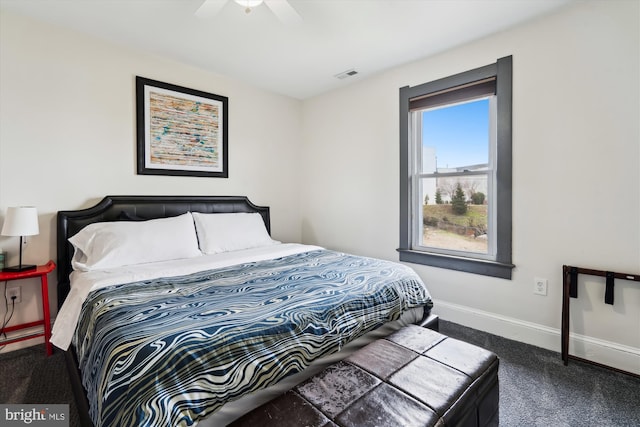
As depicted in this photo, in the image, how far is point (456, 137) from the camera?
9.64 ft

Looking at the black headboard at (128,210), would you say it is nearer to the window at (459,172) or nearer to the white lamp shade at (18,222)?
the white lamp shade at (18,222)

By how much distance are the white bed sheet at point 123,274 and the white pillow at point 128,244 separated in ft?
0.24

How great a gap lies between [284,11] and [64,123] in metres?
2.02

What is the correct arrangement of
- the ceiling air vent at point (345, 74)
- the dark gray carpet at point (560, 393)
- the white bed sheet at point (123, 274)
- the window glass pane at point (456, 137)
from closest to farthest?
1. the dark gray carpet at point (560, 393)
2. the white bed sheet at point (123, 274)
3. the window glass pane at point (456, 137)
4. the ceiling air vent at point (345, 74)

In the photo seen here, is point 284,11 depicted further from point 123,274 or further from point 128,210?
point 128,210

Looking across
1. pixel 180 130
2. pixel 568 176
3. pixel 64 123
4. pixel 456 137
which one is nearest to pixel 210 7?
pixel 180 130

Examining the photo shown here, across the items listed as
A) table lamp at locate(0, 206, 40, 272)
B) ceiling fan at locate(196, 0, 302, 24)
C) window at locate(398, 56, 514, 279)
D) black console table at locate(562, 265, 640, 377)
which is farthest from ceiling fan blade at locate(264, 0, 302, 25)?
black console table at locate(562, 265, 640, 377)

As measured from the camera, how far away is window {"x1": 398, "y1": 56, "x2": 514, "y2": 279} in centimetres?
258

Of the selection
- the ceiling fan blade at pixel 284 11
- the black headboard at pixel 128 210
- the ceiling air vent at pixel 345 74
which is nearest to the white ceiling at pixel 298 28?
the ceiling air vent at pixel 345 74

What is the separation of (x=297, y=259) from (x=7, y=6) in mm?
2783

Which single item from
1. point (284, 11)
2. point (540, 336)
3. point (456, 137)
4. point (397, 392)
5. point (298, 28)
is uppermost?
point (298, 28)

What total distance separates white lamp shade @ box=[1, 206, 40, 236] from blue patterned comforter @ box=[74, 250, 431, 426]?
97cm

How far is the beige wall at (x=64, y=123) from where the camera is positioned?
91.9 inches

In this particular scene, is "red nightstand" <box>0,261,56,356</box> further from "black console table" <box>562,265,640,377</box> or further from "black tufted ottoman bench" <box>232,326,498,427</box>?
"black console table" <box>562,265,640,377</box>
